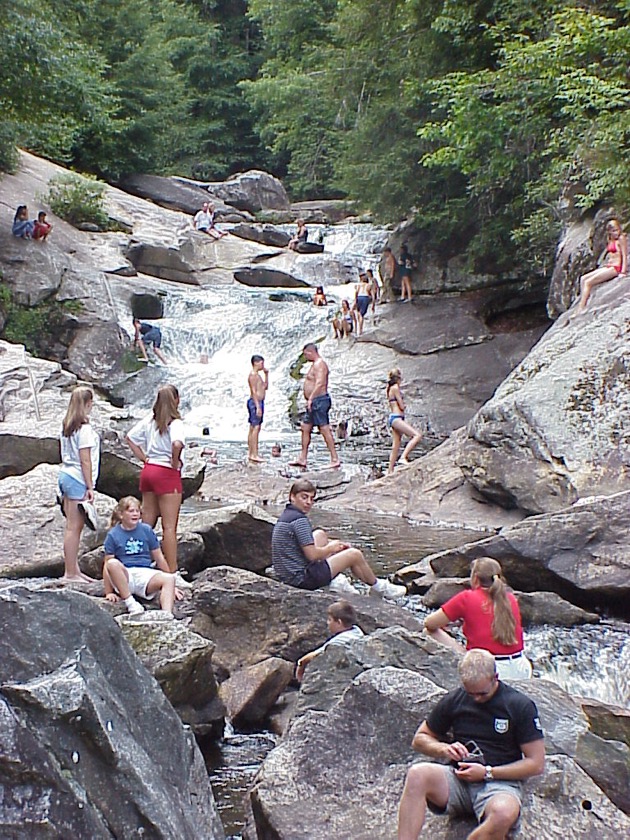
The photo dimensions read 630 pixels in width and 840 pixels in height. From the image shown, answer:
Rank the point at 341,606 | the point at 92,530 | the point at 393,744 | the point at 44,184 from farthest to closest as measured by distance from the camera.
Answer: the point at 44,184 → the point at 92,530 → the point at 341,606 → the point at 393,744

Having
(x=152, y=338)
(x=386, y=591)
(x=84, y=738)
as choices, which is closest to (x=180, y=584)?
(x=386, y=591)

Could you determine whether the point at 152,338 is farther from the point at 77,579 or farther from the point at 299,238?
the point at 77,579

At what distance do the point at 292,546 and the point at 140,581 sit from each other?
146cm

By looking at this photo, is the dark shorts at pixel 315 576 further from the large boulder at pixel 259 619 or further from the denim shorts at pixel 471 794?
the denim shorts at pixel 471 794

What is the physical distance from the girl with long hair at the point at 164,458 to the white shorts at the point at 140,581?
2.99 feet

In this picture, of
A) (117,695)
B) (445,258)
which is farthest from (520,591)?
(445,258)

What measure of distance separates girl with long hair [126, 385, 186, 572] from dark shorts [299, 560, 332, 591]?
116 cm

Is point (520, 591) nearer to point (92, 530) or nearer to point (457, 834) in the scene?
point (92, 530)

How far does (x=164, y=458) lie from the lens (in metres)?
8.68

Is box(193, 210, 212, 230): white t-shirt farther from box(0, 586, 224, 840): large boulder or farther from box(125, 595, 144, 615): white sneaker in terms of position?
box(0, 586, 224, 840): large boulder

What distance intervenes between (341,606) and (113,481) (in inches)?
216

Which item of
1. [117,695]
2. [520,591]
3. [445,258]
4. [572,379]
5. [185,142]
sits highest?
[185,142]

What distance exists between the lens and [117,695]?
4.19 metres

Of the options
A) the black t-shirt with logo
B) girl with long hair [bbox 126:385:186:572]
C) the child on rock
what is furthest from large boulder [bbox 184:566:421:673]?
the black t-shirt with logo
